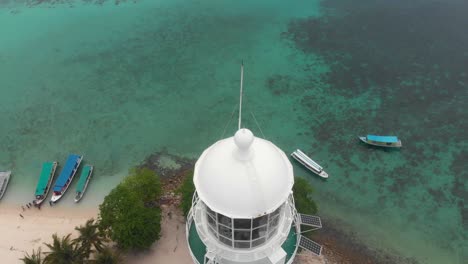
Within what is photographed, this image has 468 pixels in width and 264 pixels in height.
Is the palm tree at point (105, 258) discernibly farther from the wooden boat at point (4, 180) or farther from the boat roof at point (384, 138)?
the boat roof at point (384, 138)

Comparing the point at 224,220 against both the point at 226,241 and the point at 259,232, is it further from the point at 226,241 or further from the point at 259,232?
the point at 259,232

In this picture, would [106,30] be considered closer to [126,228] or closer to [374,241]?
[126,228]

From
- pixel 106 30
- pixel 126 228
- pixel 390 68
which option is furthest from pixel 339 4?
pixel 126 228

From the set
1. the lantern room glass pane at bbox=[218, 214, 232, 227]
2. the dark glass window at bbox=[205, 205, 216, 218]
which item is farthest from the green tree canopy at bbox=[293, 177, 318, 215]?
the dark glass window at bbox=[205, 205, 216, 218]

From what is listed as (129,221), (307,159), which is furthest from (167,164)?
(307,159)

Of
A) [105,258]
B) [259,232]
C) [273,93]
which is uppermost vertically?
[259,232]

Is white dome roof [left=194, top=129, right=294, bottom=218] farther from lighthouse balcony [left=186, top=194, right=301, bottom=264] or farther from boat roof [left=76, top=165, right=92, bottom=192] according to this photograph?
boat roof [left=76, top=165, right=92, bottom=192]

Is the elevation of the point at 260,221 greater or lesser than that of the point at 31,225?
greater
